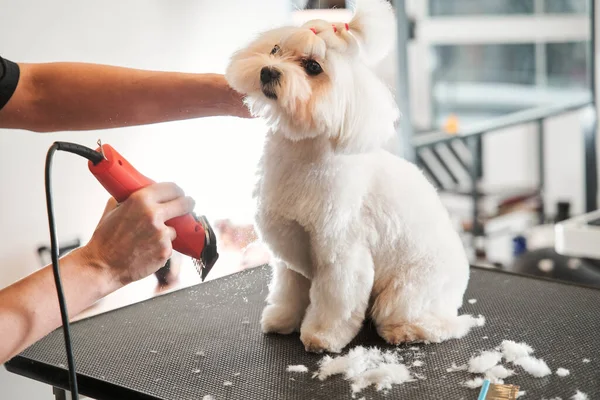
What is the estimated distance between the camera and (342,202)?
38.7 inches

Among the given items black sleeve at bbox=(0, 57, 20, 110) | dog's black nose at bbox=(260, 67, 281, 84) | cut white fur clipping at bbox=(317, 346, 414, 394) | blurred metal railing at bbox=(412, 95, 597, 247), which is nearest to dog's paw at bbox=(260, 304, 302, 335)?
cut white fur clipping at bbox=(317, 346, 414, 394)

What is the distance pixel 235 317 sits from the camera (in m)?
1.18

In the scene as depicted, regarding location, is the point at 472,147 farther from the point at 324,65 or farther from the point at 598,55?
the point at 324,65

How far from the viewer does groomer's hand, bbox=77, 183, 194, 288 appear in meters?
0.85

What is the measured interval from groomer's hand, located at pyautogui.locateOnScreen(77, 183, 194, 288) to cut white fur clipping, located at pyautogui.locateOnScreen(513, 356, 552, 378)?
503 mm

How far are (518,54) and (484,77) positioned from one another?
10.6 inches

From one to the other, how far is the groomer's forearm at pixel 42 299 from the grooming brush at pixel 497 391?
19.2 inches

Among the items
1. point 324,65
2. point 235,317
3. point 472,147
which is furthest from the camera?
point 472,147

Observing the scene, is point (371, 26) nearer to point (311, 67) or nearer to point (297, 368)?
point (311, 67)

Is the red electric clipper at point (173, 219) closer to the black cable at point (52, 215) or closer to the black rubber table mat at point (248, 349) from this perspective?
the black cable at point (52, 215)

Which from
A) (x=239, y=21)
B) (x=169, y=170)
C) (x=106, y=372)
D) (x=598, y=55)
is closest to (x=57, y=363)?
(x=106, y=372)

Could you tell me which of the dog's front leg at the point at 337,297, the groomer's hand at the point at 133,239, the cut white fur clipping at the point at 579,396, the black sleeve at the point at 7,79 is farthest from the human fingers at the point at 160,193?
the cut white fur clipping at the point at 579,396

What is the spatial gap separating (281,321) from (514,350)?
0.36 metres

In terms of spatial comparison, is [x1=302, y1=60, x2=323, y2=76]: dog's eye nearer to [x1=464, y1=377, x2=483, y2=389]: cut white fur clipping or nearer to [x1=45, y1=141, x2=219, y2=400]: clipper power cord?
[x1=45, y1=141, x2=219, y2=400]: clipper power cord
